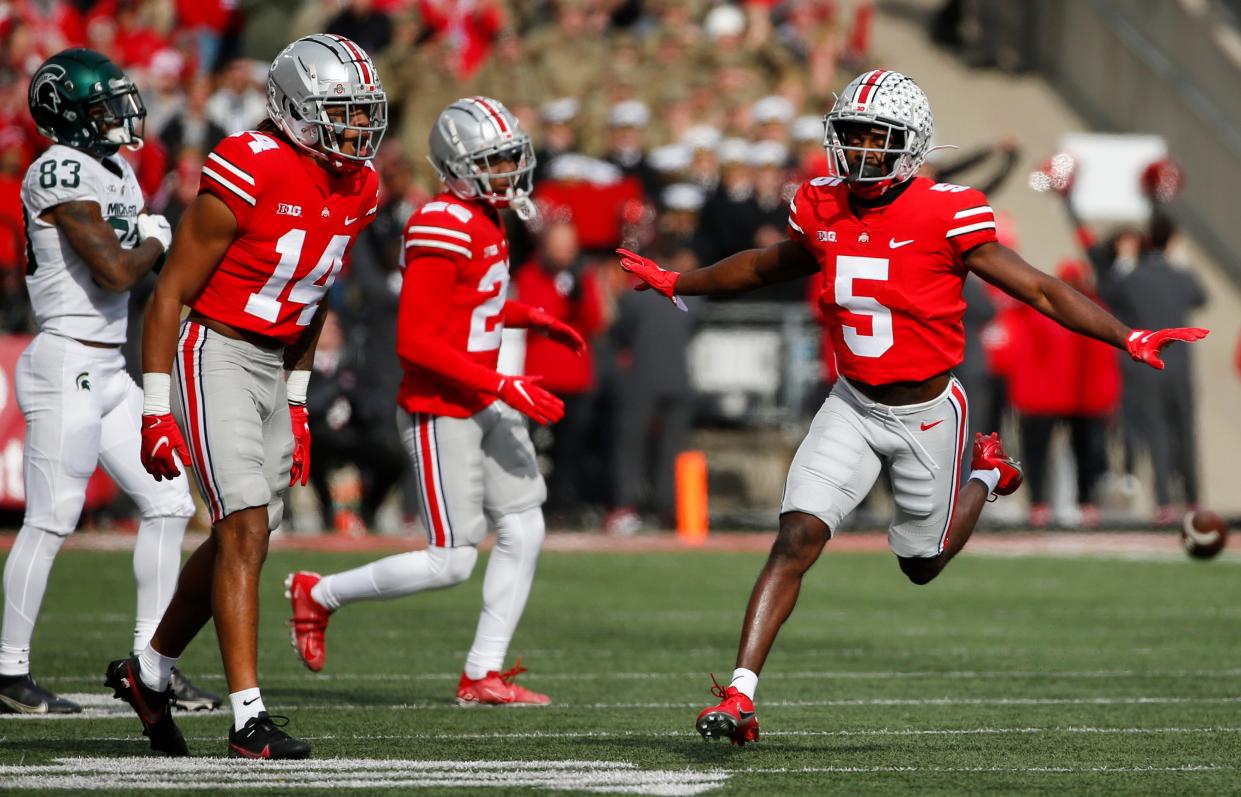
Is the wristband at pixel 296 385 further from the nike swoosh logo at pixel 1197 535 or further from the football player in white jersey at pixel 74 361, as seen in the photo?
the nike swoosh logo at pixel 1197 535

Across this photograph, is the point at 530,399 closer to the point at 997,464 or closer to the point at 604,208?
the point at 997,464

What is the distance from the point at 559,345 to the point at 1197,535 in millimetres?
7602

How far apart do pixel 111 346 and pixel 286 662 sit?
191 centimetres

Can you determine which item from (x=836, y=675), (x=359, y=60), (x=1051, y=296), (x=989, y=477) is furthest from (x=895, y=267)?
(x=836, y=675)

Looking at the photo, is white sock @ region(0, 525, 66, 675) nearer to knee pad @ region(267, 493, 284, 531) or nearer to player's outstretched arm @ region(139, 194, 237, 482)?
knee pad @ region(267, 493, 284, 531)

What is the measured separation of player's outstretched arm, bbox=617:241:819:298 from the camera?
7066mm

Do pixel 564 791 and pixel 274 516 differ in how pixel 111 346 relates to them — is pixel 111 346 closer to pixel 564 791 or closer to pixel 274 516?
pixel 274 516

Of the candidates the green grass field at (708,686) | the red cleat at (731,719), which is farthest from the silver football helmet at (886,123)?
the green grass field at (708,686)

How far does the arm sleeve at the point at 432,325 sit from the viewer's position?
7.79 metres

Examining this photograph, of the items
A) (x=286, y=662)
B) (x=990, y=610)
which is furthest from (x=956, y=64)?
(x=286, y=662)

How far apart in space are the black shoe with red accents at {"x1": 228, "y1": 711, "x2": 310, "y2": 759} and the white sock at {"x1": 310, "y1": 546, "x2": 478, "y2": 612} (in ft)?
5.71

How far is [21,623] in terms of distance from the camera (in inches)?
302

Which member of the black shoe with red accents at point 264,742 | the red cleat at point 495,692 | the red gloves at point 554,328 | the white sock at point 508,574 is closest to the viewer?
the black shoe with red accents at point 264,742

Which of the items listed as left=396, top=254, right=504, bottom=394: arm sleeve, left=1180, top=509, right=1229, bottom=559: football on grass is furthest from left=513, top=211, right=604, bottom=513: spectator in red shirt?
left=396, top=254, right=504, bottom=394: arm sleeve
